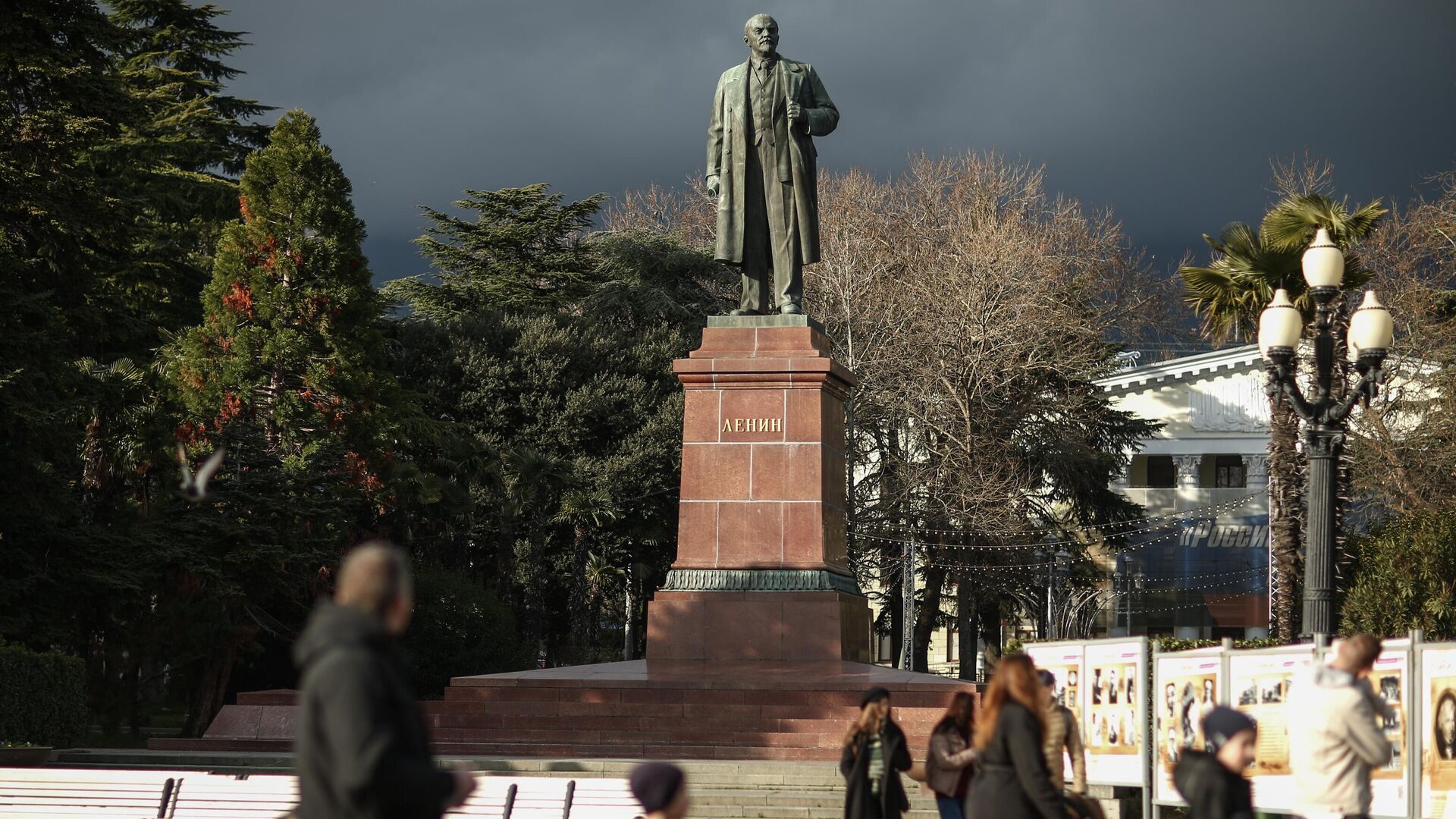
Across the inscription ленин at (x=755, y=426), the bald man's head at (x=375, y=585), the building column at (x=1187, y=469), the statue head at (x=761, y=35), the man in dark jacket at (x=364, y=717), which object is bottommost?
the man in dark jacket at (x=364, y=717)

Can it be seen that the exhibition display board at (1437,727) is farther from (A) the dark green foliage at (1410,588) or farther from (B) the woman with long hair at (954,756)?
(A) the dark green foliage at (1410,588)

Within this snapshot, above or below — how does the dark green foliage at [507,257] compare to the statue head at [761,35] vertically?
above

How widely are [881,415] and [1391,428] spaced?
38.9 ft

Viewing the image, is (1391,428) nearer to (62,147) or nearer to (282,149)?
(282,149)

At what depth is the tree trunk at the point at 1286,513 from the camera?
82.3 ft

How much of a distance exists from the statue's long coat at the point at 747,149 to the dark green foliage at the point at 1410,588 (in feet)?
36.3

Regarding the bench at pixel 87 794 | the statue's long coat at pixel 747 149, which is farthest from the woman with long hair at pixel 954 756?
the statue's long coat at pixel 747 149

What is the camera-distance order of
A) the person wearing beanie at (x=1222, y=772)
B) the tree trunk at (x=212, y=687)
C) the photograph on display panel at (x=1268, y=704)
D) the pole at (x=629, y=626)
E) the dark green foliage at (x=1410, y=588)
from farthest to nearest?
the pole at (x=629, y=626), the tree trunk at (x=212, y=687), the dark green foliage at (x=1410, y=588), the photograph on display panel at (x=1268, y=704), the person wearing beanie at (x=1222, y=772)

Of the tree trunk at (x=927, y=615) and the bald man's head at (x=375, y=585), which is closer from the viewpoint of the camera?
the bald man's head at (x=375, y=585)

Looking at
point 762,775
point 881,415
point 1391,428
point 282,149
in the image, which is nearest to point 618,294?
point 881,415

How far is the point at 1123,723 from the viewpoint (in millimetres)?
11477

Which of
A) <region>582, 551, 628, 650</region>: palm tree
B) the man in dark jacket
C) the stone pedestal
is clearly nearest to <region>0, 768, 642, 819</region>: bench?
the man in dark jacket

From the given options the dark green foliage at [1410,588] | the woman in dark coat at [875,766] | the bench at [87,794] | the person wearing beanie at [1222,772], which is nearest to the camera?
the person wearing beanie at [1222,772]

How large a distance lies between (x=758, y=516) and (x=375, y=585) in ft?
47.9
